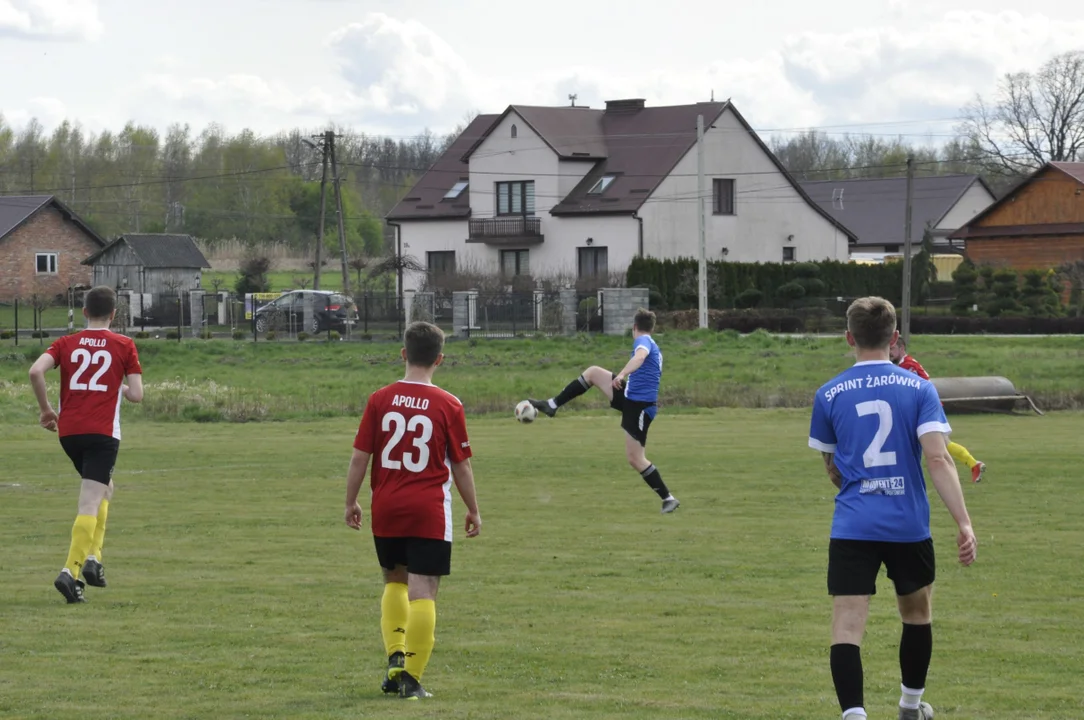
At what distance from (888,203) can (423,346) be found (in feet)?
285

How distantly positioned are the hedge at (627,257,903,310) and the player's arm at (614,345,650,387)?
135 ft

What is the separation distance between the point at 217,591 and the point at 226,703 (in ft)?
10.7

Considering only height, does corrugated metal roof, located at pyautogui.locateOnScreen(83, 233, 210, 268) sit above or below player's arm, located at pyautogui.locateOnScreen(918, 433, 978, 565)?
above

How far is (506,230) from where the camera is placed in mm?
63344

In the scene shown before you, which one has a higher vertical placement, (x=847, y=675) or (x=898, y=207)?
(x=898, y=207)

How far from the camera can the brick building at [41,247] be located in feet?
255

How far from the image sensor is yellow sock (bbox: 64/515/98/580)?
9625 millimetres

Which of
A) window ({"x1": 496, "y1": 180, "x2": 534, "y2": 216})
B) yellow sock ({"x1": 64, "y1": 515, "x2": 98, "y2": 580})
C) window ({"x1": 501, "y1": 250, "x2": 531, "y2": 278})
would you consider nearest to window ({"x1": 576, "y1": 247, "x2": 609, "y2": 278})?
window ({"x1": 501, "y1": 250, "x2": 531, "y2": 278})

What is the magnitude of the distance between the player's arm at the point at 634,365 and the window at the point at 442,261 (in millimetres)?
49795

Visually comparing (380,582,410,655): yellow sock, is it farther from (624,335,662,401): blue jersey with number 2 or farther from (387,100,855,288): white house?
(387,100,855,288): white house

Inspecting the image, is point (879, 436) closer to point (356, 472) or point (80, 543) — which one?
point (356, 472)

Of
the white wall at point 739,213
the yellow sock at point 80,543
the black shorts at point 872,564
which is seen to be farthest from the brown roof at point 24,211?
the black shorts at point 872,564

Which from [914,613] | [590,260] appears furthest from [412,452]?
[590,260]

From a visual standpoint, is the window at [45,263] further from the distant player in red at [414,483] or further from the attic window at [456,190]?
the distant player in red at [414,483]
